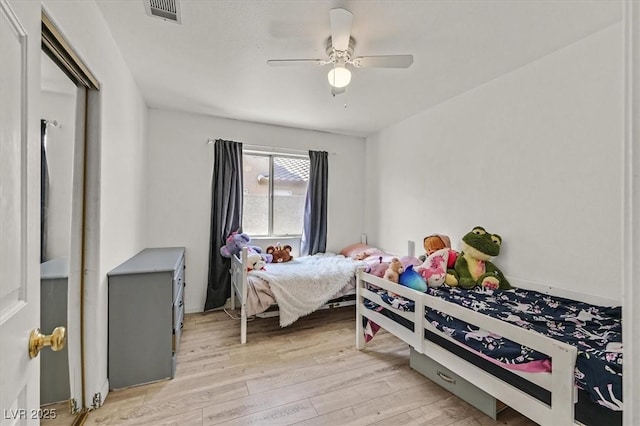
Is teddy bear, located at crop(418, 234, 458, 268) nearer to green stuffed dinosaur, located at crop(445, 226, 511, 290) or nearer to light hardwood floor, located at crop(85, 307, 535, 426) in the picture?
green stuffed dinosaur, located at crop(445, 226, 511, 290)

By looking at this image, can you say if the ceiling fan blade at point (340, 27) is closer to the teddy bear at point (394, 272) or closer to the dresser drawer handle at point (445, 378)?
the teddy bear at point (394, 272)

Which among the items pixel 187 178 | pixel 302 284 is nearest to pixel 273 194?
pixel 187 178

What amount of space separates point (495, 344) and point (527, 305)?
2.24 ft

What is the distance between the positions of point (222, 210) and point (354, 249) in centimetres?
187

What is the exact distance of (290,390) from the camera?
1.94m

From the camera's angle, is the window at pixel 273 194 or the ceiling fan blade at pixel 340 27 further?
the window at pixel 273 194

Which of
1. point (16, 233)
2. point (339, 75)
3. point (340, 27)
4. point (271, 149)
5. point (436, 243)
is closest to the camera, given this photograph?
point (16, 233)

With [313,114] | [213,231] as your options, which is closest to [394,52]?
[313,114]

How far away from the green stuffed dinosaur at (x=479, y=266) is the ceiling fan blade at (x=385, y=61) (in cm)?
157

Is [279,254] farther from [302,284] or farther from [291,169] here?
[291,169]

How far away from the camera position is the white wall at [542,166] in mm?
1818

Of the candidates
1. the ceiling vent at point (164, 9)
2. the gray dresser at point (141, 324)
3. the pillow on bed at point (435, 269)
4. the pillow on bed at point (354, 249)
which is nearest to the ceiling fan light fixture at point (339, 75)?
the ceiling vent at point (164, 9)

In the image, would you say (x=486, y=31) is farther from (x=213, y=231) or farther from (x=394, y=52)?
(x=213, y=231)

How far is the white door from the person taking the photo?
21.9 inches
